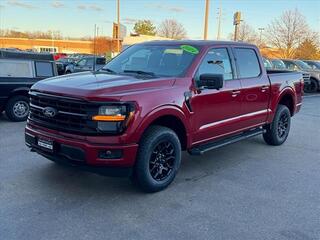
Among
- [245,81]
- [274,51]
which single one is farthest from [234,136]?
[274,51]

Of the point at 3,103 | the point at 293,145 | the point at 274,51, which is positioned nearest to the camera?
the point at 293,145

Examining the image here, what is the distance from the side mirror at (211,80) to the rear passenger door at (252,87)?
3.92ft

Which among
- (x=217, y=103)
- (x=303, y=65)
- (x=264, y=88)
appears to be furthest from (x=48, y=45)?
(x=217, y=103)

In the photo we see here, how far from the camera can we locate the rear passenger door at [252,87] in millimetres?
5996

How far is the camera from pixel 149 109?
428 centimetres

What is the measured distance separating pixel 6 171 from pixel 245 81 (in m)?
3.85

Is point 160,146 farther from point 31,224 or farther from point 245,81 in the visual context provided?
point 245,81

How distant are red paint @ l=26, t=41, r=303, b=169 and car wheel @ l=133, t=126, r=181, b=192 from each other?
158 mm

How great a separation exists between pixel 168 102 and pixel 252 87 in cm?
215

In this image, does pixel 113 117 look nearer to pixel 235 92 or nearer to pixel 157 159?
pixel 157 159

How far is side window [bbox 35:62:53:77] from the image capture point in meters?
9.55

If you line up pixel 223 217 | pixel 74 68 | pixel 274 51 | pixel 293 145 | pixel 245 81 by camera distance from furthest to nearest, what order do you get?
pixel 274 51
pixel 74 68
pixel 293 145
pixel 245 81
pixel 223 217

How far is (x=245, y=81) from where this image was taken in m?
6.00

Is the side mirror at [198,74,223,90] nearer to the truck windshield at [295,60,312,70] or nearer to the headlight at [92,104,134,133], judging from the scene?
the headlight at [92,104,134,133]
